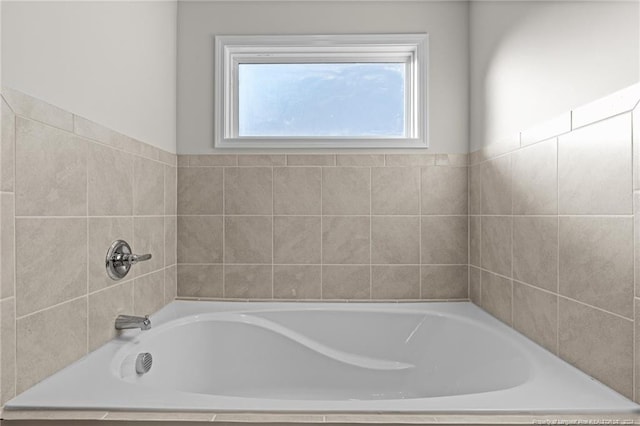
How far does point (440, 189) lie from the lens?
212cm

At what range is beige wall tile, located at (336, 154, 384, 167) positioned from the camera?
2.12 meters

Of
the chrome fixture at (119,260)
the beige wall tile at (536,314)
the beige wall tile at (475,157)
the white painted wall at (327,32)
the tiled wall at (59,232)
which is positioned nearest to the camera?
the tiled wall at (59,232)

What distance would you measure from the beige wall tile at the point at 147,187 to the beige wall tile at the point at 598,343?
165 centimetres

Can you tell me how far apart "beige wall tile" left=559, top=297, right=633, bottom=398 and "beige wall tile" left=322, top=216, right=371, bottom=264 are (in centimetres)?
102

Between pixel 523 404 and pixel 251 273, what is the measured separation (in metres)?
1.47

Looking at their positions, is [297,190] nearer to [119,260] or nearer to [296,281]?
[296,281]

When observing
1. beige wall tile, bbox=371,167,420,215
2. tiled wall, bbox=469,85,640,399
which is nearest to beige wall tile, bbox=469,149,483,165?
tiled wall, bbox=469,85,640,399

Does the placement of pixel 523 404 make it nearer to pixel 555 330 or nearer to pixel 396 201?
pixel 555 330

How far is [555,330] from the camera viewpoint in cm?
131

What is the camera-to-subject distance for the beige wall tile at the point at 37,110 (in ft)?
3.31

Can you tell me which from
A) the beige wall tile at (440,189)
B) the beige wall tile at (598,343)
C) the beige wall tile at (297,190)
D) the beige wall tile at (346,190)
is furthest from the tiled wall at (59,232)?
the beige wall tile at (598,343)

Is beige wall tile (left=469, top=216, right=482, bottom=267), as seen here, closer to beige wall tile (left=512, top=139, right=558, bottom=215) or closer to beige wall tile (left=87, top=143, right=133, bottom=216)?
beige wall tile (left=512, top=139, right=558, bottom=215)

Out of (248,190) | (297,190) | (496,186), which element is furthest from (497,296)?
(248,190)

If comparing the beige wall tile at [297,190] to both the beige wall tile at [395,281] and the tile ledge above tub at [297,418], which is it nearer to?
the beige wall tile at [395,281]
